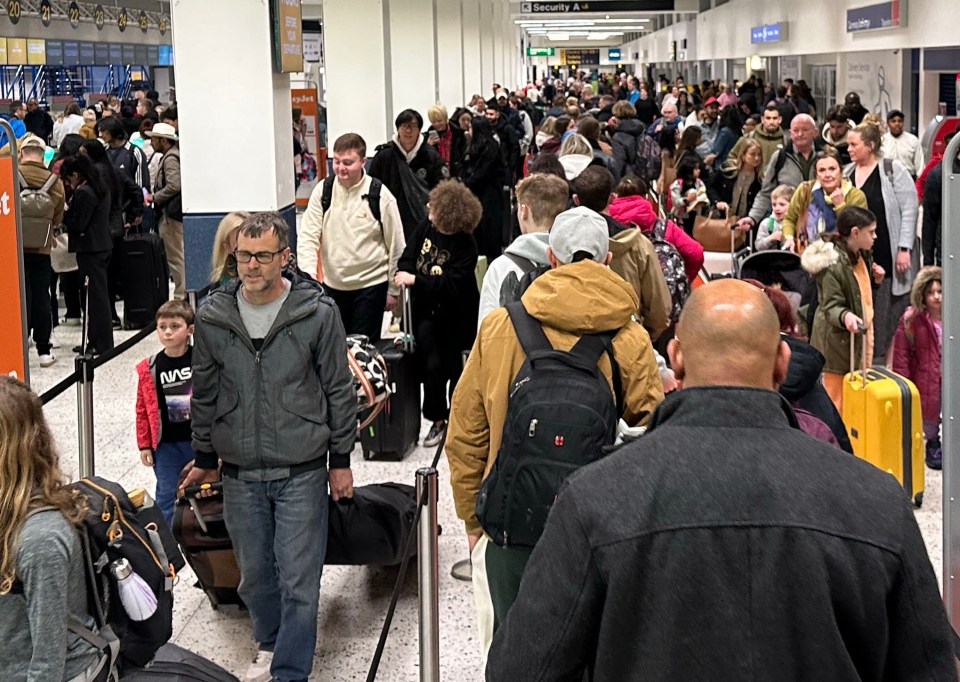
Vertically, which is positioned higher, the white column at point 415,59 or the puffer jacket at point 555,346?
the white column at point 415,59

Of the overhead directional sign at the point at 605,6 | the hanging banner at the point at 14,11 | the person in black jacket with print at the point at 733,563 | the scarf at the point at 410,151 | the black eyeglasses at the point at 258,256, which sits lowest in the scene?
the person in black jacket with print at the point at 733,563

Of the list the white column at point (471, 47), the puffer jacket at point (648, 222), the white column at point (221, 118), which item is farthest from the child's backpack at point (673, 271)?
the white column at point (471, 47)

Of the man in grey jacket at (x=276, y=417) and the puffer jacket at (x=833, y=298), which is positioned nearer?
the man in grey jacket at (x=276, y=417)

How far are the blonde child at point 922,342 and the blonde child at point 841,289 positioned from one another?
18cm

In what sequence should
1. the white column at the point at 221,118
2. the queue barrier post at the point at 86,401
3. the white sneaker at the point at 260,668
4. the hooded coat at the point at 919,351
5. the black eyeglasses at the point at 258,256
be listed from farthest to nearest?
1. the white column at the point at 221,118
2. the hooded coat at the point at 919,351
3. the queue barrier post at the point at 86,401
4. the white sneaker at the point at 260,668
5. the black eyeglasses at the point at 258,256

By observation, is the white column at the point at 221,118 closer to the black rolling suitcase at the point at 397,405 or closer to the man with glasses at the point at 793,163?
the black rolling suitcase at the point at 397,405

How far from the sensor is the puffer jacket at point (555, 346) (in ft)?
11.8

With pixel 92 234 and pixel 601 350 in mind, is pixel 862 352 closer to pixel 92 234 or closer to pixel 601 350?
pixel 601 350

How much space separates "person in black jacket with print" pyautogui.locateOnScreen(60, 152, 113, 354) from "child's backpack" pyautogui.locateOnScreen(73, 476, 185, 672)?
22.5ft

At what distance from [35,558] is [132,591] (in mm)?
288

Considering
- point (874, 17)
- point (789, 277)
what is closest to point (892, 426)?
point (789, 277)

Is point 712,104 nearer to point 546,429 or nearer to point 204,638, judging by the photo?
point 204,638

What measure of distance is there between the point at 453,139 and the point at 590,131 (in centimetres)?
284

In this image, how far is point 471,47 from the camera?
2862 cm
